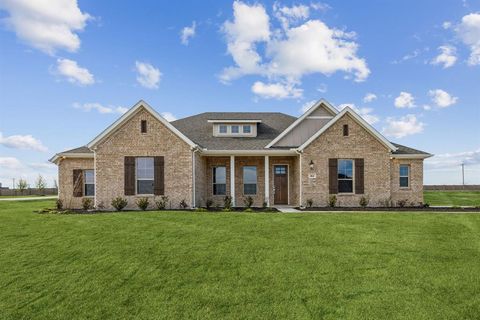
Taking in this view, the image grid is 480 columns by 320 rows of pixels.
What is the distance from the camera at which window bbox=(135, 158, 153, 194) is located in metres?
17.0

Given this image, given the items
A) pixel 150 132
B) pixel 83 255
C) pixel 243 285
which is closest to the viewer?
pixel 243 285

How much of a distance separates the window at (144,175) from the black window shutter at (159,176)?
304 mm

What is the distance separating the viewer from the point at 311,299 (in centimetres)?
596

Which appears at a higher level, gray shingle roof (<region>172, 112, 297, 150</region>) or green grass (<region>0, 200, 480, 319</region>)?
gray shingle roof (<region>172, 112, 297, 150</region>)

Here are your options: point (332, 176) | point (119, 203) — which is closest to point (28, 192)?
point (119, 203)

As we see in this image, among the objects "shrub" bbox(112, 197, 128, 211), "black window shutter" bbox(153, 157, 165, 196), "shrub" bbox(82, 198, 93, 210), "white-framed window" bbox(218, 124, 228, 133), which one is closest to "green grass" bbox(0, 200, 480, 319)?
"shrub" bbox(112, 197, 128, 211)

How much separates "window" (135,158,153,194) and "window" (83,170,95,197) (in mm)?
3905

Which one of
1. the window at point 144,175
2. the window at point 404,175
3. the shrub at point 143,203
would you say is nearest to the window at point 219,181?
the window at point 144,175

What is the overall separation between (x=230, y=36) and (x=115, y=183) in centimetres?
979

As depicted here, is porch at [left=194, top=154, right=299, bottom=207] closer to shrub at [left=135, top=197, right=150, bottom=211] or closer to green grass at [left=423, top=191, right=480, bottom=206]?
shrub at [left=135, top=197, right=150, bottom=211]

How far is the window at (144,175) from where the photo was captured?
17.0m

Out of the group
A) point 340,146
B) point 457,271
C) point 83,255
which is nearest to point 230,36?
point 340,146

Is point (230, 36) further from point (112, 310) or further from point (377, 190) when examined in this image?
point (112, 310)

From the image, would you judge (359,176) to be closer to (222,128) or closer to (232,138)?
(232,138)
